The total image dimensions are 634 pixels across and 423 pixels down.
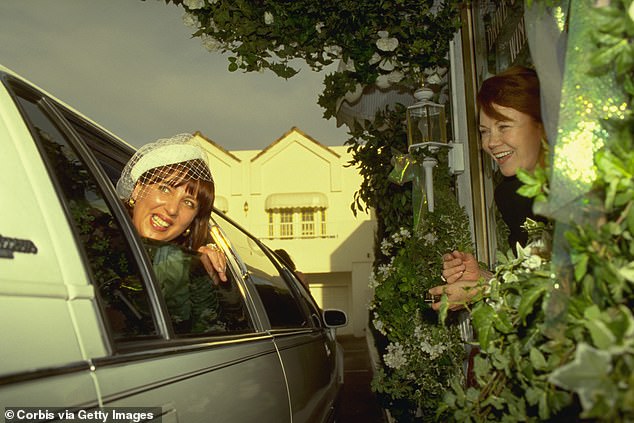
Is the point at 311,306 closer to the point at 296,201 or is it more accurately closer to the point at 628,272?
the point at 628,272

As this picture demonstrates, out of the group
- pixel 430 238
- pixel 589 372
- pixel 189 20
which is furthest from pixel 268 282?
pixel 589 372

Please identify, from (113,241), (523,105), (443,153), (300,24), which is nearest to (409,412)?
(443,153)

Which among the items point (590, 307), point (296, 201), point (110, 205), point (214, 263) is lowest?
point (590, 307)

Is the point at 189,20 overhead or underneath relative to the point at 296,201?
underneath

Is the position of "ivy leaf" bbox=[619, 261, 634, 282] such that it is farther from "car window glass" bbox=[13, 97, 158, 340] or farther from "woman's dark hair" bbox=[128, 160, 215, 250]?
"woman's dark hair" bbox=[128, 160, 215, 250]

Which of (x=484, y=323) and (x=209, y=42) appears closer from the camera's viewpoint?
(x=484, y=323)

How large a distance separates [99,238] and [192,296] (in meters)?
0.69

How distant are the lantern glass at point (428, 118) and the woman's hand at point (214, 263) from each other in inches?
133

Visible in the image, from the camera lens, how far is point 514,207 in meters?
3.13

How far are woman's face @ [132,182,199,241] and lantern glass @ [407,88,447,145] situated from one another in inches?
136

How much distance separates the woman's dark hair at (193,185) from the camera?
9.71 feet

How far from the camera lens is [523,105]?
2727mm

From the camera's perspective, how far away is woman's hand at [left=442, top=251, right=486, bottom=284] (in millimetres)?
2350

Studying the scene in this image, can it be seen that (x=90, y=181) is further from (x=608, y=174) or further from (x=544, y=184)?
(x=608, y=174)
